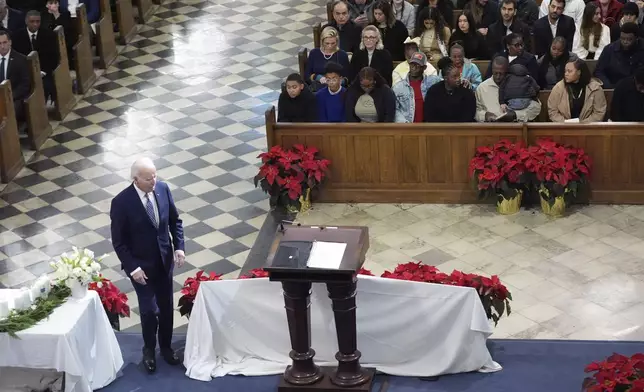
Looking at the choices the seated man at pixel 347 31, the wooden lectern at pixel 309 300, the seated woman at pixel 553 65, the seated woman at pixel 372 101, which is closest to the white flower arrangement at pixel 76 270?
the wooden lectern at pixel 309 300

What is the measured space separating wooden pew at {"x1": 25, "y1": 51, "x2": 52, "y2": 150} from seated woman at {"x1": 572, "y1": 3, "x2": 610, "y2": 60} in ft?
17.4

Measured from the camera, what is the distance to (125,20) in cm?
1480

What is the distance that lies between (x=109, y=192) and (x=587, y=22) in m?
4.88

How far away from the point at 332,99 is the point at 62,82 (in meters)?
3.45

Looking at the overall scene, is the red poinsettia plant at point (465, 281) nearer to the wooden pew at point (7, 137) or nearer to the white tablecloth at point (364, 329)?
the white tablecloth at point (364, 329)

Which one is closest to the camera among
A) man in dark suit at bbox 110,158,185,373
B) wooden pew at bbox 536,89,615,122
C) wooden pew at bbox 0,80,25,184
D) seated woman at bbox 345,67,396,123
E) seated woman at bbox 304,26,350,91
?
man in dark suit at bbox 110,158,185,373

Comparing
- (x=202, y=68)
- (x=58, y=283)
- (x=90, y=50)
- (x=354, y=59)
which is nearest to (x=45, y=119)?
(x=90, y=50)

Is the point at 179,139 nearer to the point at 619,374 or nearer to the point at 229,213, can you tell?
the point at 229,213

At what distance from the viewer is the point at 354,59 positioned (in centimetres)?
1141

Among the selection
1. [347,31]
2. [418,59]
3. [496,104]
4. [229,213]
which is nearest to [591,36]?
[496,104]

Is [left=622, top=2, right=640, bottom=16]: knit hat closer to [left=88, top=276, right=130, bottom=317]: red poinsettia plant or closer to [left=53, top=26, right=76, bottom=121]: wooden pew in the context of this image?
[left=53, top=26, right=76, bottom=121]: wooden pew

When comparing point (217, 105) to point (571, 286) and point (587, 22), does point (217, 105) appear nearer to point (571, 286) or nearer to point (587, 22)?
point (587, 22)

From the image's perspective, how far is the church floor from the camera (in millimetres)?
9094

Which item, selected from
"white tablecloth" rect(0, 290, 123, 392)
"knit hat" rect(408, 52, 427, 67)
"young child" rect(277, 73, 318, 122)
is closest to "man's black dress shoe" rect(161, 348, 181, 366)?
"white tablecloth" rect(0, 290, 123, 392)
